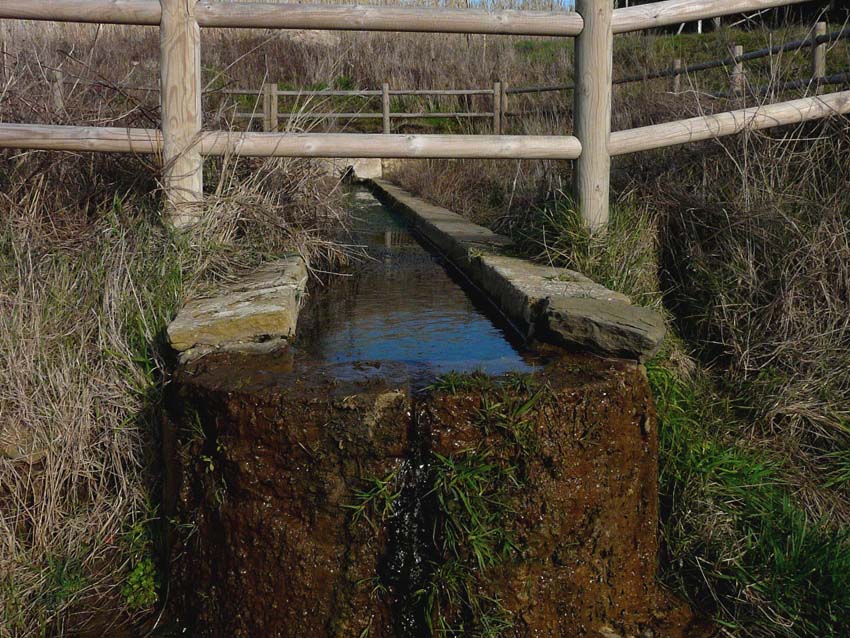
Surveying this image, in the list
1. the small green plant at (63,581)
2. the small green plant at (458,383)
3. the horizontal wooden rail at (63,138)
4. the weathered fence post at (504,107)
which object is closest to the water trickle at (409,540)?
the small green plant at (458,383)

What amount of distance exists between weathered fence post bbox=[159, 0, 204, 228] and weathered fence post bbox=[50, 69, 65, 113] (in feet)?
2.28

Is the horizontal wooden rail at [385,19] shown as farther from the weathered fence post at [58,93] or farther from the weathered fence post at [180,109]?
the weathered fence post at [58,93]

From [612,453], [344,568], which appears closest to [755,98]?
[612,453]

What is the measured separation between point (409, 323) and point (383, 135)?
35.0 inches

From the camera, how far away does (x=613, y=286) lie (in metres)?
3.89

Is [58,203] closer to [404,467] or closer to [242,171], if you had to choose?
[242,171]

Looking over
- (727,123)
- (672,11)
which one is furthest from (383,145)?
(727,123)

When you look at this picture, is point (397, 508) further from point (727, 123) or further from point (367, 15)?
point (727, 123)

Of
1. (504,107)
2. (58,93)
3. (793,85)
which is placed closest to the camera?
(58,93)

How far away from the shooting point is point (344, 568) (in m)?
2.51

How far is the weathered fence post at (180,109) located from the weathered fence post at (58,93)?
2.28ft

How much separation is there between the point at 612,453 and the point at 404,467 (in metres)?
0.64

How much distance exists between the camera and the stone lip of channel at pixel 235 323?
114 inches

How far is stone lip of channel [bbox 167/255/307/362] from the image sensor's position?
9.53ft
